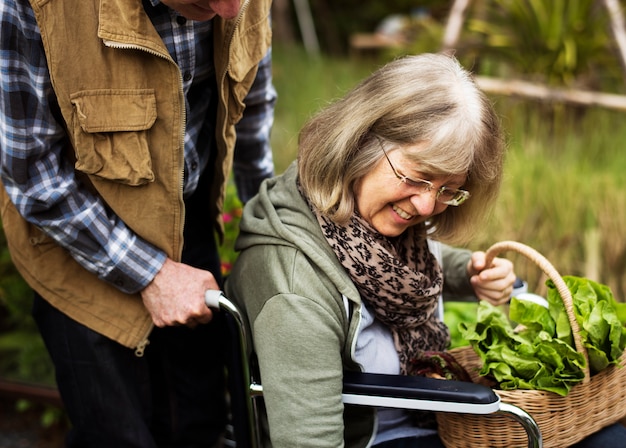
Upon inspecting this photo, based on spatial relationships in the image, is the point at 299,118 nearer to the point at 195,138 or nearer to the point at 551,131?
the point at 551,131

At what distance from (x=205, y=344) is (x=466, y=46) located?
15.0 ft

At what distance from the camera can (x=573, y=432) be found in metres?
1.90

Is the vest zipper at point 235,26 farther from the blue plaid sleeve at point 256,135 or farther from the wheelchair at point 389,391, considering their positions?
the wheelchair at point 389,391

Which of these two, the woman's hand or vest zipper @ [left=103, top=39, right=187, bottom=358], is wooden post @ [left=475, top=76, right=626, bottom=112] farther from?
vest zipper @ [left=103, top=39, right=187, bottom=358]

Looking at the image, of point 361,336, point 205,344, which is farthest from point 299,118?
point 361,336

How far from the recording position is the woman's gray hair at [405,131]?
1.76 meters

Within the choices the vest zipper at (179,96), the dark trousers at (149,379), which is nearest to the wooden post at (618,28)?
the dark trousers at (149,379)

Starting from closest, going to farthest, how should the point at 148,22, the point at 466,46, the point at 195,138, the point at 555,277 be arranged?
the point at 148,22 < the point at 555,277 < the point at 195,138 < the point at 466,46

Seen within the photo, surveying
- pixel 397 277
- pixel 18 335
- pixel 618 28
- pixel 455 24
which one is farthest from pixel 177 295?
pixel 455 24

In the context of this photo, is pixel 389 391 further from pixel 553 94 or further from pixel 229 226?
pixel 553 94

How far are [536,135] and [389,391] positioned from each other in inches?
152

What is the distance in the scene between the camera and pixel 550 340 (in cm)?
187

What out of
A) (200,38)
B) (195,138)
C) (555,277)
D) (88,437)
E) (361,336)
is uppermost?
(200,38)

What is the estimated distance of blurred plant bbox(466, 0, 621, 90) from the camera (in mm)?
5680
